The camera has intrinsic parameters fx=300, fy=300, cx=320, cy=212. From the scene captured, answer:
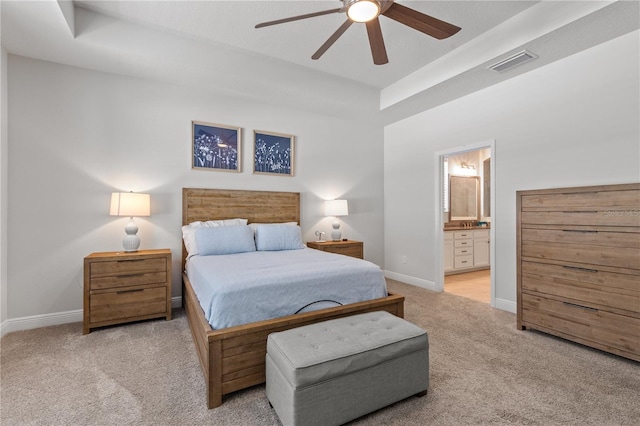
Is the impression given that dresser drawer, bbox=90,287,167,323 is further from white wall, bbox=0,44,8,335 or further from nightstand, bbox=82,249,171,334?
→ white wall, bbox=0,44,8,335

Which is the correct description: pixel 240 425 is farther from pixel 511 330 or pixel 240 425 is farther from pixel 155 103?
pixel 155 103

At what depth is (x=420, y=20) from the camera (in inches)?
80.0

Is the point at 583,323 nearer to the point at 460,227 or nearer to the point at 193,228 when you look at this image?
the point at 460,227

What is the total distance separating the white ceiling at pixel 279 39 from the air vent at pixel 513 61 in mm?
63

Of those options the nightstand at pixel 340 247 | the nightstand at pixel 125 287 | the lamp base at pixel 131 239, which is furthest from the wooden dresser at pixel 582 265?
the lamp base at pixel 131 239

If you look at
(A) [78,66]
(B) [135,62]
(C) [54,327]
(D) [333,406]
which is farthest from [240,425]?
(A) [78,66]

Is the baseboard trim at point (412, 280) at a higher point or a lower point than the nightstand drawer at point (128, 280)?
lower

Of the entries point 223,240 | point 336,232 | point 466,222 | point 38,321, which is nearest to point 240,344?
point 223,240

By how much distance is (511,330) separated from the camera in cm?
287

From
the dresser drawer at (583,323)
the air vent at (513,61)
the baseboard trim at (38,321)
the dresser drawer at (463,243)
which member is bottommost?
the baseboard trim at (38,321)

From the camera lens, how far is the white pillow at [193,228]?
10.7 ft

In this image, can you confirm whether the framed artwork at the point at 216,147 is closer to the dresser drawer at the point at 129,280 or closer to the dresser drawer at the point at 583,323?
the dresser drawer at the point at 129,280

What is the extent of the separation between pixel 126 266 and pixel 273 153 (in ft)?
7.41

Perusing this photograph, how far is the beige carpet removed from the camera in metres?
1.67
